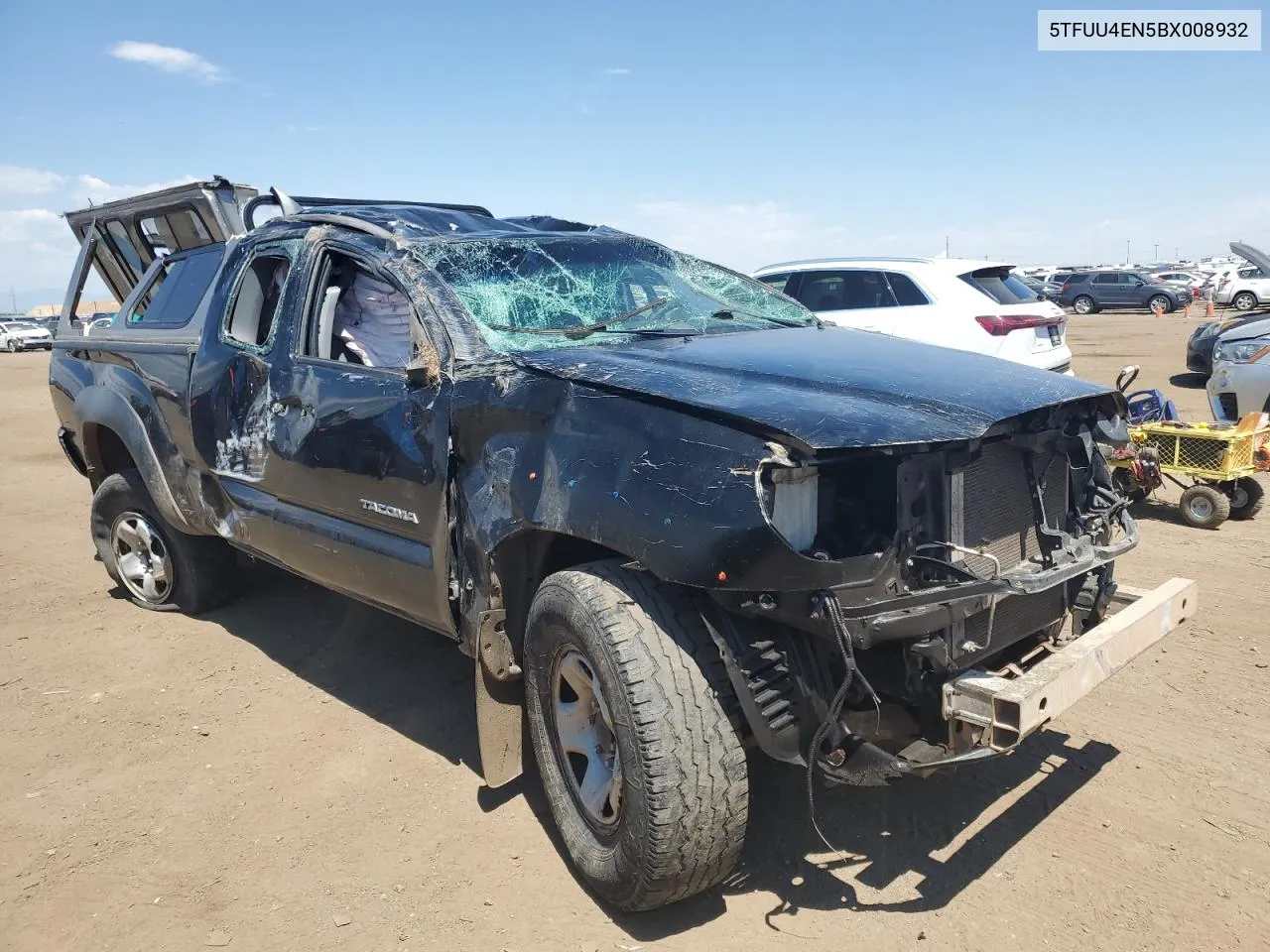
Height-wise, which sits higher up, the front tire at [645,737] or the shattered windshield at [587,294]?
the shattered windshield at [587,294]

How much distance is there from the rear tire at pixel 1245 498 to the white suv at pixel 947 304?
193 centimetres

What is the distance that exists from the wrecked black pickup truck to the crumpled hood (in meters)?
0.01

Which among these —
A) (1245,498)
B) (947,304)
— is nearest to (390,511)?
(1245,498)

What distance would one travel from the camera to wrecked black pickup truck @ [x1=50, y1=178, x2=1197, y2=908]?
250 cm

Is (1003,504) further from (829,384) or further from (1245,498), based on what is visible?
(1245,498)

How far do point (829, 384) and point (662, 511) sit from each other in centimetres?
67

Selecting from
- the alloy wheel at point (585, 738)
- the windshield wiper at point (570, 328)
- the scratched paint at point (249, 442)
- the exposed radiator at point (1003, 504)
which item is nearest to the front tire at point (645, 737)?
the alloy wheel at point (585, 738)

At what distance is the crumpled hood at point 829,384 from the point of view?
2.49 meters

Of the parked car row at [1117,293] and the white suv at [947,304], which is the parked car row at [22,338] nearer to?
the parked car row at [1117,293]

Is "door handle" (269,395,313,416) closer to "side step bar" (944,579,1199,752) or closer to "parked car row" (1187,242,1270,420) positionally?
"side step bar" (944,579,1199,752)

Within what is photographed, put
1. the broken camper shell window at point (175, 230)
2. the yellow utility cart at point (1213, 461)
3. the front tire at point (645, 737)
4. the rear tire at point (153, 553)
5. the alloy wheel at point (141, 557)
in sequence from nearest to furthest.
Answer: the front tire at point (645, 737)
the rear tire at point (153, 553)
the alloy wheel at point (141, 557)
the broken camper shell window at point (175, 230)
the yellow utility cart at point (1213, 461)

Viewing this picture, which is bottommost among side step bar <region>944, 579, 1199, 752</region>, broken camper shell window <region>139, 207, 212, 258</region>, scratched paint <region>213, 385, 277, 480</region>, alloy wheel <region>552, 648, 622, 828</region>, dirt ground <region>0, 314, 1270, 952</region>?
dirt ground <region>0, 314, 1270, 952</region>

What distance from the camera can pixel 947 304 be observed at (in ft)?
28.0

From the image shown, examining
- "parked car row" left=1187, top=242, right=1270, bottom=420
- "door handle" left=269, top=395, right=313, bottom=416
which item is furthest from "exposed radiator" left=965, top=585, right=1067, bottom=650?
"parked car row" left=1187, top=242, right=1270, bottom=420
